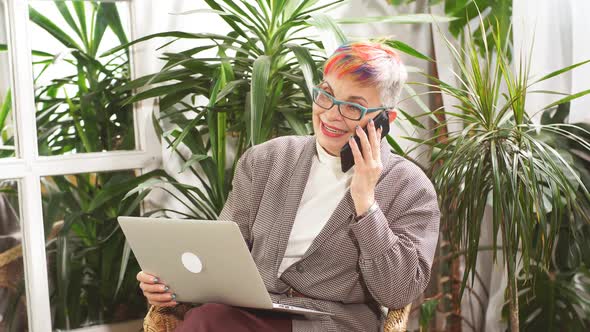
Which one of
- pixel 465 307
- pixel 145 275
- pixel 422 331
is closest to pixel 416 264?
pixel 145 275

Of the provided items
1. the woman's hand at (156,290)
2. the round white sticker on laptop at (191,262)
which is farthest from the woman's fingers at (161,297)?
the round white sticker on laptop at (191,262)

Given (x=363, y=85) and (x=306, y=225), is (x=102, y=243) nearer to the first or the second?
(x=306, y=225)

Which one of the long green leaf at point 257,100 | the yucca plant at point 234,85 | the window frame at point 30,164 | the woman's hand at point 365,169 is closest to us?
the woman's hand at point 365,169

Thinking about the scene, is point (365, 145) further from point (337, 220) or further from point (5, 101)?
point (5, 101)

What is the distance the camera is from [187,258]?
1.71 meters

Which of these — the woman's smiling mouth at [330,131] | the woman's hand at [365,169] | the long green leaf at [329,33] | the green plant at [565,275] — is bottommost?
the green plant at [565,275]

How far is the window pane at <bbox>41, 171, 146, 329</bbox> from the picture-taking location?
8.23 ft

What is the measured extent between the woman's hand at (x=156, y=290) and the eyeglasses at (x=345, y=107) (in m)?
0.59

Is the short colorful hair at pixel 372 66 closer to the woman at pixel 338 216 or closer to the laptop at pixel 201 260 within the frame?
the woman at pixel 338 216

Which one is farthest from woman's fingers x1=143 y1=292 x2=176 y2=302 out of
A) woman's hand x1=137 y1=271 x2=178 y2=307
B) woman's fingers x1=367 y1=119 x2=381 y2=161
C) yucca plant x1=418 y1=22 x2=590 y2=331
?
yucca plant x1=418 y1=22 x2=590 y2=331

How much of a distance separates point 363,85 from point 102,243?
3.93 ft

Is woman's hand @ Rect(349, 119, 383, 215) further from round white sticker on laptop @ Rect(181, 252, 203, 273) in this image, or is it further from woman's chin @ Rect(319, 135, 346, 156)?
round white sticker on laptop @ Rect(181, 252, 203, 273)

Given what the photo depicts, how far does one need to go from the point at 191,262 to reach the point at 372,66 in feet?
2.09

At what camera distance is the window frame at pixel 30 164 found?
94.8 inches
